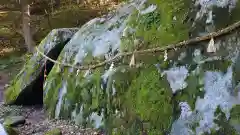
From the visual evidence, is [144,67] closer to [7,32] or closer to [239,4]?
[239,4]

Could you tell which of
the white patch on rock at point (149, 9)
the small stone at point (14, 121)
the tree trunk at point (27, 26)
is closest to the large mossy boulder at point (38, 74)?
the small stone at point (14, 121)

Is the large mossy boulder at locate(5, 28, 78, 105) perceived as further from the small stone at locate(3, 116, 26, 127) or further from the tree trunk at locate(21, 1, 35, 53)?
the tree trunk at locate(21, 1, 35, 53)

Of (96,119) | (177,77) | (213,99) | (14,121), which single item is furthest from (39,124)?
(213,99)

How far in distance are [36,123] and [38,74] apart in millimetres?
1715

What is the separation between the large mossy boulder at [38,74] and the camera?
24.8ft

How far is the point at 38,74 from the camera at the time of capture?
25.0 feet

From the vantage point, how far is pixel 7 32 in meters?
16.8

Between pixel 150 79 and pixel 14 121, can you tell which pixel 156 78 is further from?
pixel 14 121

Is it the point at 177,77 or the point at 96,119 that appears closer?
the point at 177,77

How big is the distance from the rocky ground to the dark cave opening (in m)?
0.21

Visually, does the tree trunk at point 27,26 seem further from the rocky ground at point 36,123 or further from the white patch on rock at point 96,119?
the white patch on rock at point 96,119

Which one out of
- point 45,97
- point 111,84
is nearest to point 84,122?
point 111,84

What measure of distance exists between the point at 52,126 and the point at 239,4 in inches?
154

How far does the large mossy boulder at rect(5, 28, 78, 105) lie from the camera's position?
755 cm
